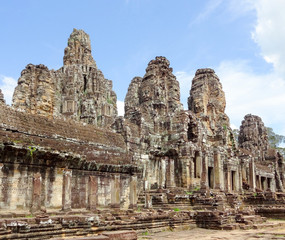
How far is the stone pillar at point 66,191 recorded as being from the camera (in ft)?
45.3

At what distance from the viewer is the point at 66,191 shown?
45.8 feet

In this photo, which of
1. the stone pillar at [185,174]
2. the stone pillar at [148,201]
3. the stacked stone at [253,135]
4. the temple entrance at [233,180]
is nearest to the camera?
the stone pillar at [148,201]

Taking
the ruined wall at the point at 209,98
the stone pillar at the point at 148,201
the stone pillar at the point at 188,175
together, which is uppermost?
the ruined wall at the point at 209,98

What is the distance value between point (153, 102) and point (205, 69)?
871 inches

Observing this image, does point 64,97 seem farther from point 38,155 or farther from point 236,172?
point 38,155

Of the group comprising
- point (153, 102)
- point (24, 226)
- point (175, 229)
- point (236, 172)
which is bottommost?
point (175, 229)

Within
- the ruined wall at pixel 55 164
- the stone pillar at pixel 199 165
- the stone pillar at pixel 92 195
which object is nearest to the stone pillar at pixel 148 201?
the ruined wall at pixel 55 164

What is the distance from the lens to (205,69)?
49438 millimetres

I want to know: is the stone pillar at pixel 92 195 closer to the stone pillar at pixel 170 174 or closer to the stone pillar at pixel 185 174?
the stone pillar at pixel 170 174

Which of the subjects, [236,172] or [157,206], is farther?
[236,172]

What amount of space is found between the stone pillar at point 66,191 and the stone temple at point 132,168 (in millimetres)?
43

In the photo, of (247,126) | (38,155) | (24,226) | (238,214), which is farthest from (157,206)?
(247,126)

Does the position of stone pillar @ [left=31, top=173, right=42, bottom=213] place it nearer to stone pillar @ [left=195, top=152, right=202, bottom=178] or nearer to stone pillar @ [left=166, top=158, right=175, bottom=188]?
stone pillar @ [left=166, top=158, right=175, bottom=188]

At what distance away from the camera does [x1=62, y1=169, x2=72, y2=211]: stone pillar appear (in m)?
13.8
